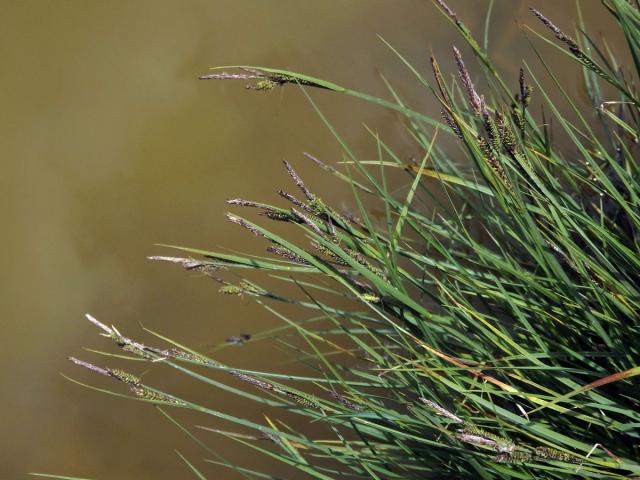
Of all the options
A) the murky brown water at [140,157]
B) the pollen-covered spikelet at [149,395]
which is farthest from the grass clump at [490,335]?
the murky brown water at [140,157]

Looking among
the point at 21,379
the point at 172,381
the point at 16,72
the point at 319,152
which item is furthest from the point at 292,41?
the point at 21,379

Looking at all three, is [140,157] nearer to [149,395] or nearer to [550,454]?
[149,395]

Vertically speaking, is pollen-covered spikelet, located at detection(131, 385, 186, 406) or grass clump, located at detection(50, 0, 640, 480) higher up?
grass clump, located at detection(50, 0, 640, 480)

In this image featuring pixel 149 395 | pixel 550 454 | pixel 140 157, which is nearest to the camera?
pixel 550 454

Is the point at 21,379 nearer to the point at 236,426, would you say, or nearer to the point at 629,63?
the point at 236,426

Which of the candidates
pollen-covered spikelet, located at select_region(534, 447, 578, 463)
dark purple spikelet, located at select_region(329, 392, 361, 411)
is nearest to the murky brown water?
dark purple spikelet, located at select_region(329, 392, 361, 411)

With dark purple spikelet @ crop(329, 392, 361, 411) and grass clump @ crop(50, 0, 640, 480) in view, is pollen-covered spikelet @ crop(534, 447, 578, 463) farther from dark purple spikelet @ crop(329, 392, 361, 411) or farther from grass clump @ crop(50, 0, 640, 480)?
dark purple spikelet @ crop(329, 392, 361, 411)

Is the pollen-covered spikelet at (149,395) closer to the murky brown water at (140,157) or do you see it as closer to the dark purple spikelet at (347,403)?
the dark purple spikelet at (347,403)

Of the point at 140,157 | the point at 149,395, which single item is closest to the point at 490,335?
the point at 149,395
